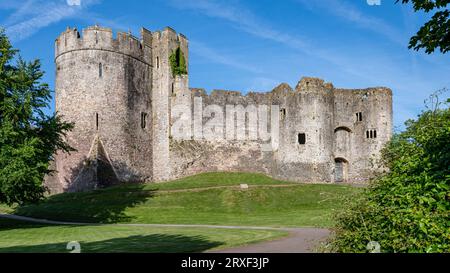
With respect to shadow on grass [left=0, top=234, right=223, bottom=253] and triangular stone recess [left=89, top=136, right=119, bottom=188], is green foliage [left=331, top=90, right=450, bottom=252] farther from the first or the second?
triangular stone recess [left=89, top=136, right=119, bottom=188]

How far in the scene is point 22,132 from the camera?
25.9m

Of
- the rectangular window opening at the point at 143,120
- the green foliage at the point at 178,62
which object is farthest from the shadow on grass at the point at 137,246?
the green foliage at the point at 178,62

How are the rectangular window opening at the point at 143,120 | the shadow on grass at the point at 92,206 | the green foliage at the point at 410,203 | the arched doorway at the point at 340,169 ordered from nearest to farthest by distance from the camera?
the green foliage at the point at 410,203 < the shadow on grass at the point at 92,206 < the rectangular window opening at the point at 143,120 < the arched doorway at the point at 340,169

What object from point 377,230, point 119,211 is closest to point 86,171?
point 119,211

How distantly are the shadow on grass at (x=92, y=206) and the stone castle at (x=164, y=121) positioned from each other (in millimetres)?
4015

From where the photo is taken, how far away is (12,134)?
25.0 m

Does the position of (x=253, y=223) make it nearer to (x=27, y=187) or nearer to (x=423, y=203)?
(x=27, y=187)

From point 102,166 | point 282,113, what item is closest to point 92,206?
point 102,166

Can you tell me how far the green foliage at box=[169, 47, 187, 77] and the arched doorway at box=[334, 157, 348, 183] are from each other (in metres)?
19.9

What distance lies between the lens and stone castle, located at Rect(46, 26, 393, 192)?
46094mm

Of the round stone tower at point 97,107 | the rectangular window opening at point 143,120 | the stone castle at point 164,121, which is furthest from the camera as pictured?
the rectangular window opening at point 143,120

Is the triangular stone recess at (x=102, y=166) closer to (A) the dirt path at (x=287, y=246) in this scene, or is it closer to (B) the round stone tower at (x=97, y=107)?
(B) the round stone tower at (x=97, y=107)

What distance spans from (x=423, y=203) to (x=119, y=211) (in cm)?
2849

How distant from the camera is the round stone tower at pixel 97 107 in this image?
45.4 metres
